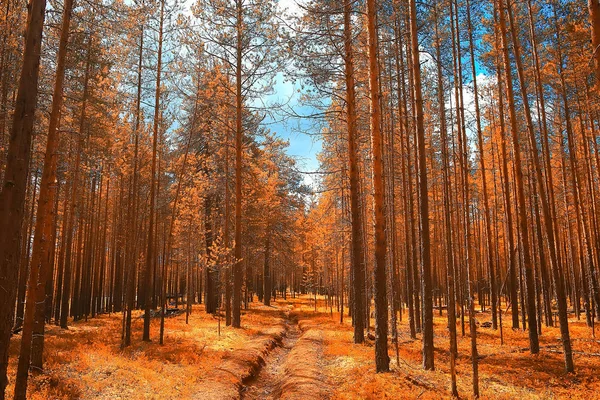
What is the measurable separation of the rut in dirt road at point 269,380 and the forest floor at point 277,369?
0.04 metres

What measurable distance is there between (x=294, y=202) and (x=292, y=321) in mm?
10303

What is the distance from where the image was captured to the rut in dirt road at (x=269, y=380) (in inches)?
363

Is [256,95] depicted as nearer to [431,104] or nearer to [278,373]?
[431,104]

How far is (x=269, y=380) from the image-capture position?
35.1 ft

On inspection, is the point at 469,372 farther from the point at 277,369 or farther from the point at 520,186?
the point at 520,186

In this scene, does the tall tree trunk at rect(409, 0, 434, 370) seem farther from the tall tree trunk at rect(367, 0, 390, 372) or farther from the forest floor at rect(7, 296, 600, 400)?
the forest floor at rect(7, 296, 600, 400)

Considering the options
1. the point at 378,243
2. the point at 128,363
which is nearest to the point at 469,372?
the point at 378,243

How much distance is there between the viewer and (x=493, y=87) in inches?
784

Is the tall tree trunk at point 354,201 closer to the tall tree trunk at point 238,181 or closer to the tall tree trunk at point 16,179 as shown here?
the tall tree trunk at point 238,181

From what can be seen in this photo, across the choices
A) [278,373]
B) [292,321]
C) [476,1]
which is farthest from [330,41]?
[292,321]

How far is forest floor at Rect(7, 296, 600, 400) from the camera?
8.19m

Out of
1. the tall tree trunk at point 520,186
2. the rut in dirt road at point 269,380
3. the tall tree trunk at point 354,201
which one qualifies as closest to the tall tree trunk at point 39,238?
the rut in dirt road at point 269,380

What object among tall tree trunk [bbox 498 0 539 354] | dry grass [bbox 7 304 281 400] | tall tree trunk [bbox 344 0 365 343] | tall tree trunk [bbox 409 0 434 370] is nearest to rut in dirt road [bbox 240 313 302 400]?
dry grass [bbox 7 304 281 400]

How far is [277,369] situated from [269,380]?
1201 millimetres
